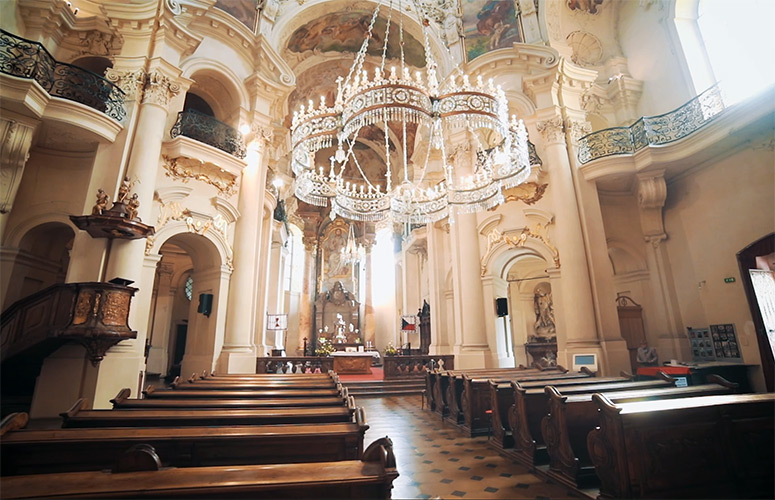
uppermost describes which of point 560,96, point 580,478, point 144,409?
point 560,96

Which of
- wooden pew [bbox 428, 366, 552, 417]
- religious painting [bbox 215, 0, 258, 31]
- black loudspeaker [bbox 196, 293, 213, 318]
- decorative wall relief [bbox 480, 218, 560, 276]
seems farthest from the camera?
religious painting [bbox 215, 0, 258, 31]

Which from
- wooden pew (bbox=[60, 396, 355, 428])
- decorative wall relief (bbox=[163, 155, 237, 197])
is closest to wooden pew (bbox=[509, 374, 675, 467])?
wooden pew (bbox=[60, 396, 355, 428])

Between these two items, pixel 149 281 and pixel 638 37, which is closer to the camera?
pixel 149 281

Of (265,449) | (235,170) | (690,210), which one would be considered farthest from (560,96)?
(265,449)

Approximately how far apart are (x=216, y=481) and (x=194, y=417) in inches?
61.1

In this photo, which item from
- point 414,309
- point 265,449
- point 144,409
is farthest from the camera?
point 414,309

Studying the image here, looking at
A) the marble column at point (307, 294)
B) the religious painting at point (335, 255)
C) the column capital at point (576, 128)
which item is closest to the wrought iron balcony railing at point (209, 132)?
the column capital at point (576, 128)

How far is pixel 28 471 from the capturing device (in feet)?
7.90

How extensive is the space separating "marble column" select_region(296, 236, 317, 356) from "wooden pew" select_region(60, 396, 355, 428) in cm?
1620

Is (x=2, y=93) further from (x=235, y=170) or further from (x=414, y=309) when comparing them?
(x=414, y=309)

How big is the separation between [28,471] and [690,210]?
11.5 m

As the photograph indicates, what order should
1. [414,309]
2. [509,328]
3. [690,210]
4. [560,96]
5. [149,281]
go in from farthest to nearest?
[414,309] → [509,328] → [560,96] → [690,210] → [149,281]

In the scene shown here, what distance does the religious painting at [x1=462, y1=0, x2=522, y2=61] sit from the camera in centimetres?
1091

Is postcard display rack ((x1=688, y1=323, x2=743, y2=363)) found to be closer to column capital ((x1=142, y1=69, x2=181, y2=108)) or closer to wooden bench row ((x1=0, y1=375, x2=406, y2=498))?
wooden bench row ((x1=0, y1=375, x2=406, y2=498))
